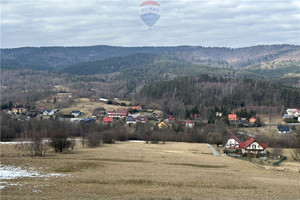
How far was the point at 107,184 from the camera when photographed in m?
24.2

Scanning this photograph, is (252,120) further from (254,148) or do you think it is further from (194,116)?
(254,148)

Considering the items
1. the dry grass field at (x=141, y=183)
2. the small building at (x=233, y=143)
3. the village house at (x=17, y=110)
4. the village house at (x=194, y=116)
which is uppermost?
the dry grass field at (x=141, y=183)

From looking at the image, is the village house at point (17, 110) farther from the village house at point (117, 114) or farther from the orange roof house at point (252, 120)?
the orange roof house at point (252, 120)

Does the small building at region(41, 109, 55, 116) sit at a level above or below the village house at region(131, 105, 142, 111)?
below

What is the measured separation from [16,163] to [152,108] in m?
98.7

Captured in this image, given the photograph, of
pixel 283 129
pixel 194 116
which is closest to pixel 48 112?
pixel 194 116

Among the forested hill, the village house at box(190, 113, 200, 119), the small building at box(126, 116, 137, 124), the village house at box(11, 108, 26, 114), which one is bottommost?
the small building at box(126, 116, 137, 124)

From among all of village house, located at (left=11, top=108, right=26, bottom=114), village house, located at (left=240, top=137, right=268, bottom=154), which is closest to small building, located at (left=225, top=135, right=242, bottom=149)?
village house, located at (left=240, top=137, right=268, bottom=154)

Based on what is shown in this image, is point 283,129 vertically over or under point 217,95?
under

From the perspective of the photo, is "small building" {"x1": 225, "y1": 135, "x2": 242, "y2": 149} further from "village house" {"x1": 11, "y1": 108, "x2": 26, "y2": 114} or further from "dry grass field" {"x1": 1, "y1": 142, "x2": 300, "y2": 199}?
"village house" {"x1": 11, "y1": 108, "x2": 26, "y2": 114}

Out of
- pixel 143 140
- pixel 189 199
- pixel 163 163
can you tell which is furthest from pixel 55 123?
pixel 189 199

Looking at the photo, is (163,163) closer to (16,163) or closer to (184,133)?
(16,163)

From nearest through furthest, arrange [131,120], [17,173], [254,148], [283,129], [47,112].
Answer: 1. [17,173]
2. [254,148]
3. [283,129]
4. [131,120]
5. [47,112]

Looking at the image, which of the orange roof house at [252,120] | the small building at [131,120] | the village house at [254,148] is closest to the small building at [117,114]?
the small building at [131,120]
